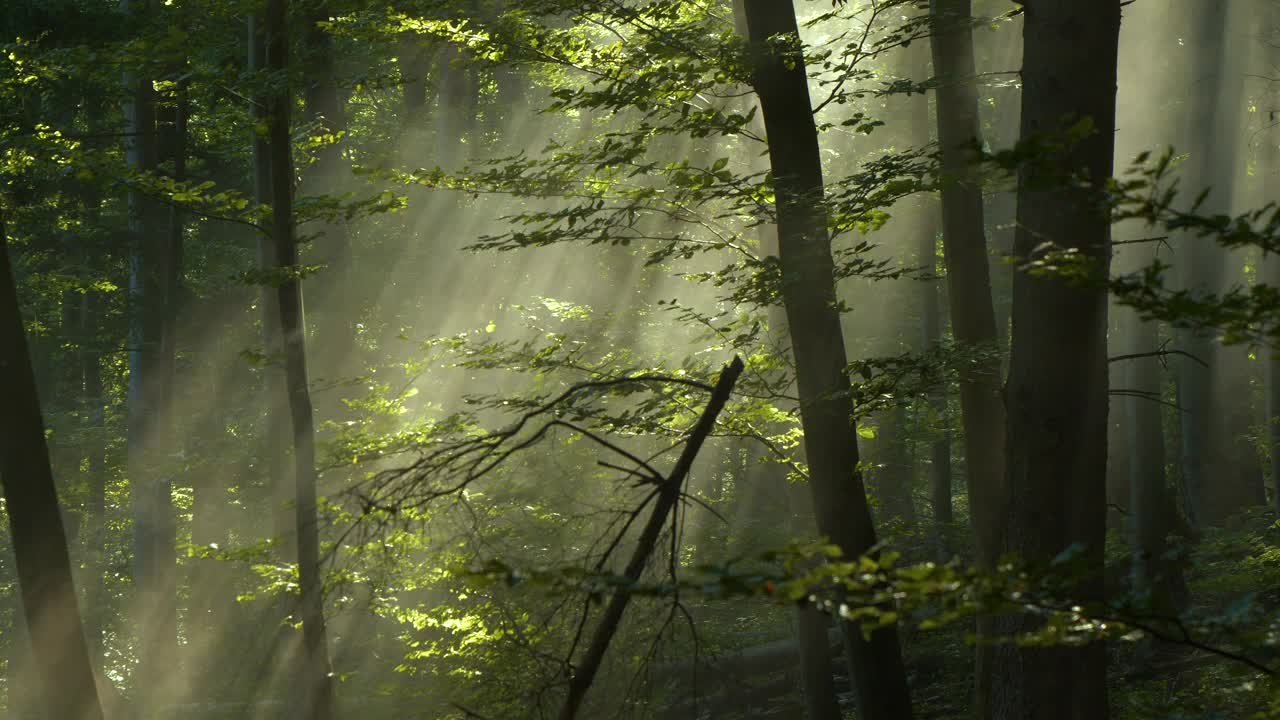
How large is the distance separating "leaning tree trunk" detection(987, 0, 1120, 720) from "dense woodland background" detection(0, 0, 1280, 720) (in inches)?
0.8

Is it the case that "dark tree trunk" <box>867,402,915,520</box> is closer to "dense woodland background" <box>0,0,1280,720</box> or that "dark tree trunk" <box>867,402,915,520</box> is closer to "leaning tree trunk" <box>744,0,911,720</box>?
"dense woodland background" <box>0,0,1280,720</box>

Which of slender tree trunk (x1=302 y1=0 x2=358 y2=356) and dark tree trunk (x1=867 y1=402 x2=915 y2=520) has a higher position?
slender tree trunk (x1=302 y1=0 x2=358 y2=356)

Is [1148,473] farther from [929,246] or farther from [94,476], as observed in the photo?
[94,476]

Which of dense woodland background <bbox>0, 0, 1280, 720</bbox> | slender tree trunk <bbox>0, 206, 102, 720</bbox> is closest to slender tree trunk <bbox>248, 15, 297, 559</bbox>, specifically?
dense woodland background <bbox>0, 0, 1280, 720</bbox>

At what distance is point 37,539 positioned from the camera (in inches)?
321

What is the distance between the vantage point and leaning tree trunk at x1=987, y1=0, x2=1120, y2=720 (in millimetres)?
4875

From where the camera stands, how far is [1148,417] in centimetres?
1148

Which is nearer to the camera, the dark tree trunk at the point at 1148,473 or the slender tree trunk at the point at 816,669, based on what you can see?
the slender tree trunk at the point at 816,669

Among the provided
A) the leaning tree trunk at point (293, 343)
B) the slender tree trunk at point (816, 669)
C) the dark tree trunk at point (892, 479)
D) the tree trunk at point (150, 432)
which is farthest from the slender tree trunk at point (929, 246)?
the tree trunk at point (150, 432)

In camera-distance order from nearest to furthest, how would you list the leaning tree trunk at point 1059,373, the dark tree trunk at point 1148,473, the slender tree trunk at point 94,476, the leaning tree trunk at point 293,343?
the leaning tree trunk at point 1059,373 → the leaning tree trunk at point 293,343 → the dark tree trunk at point 1148,473 → the slender tree trunk at point 94,476

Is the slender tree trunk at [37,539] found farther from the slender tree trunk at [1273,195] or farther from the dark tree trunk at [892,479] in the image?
the slender tree trunk at [1273,195]

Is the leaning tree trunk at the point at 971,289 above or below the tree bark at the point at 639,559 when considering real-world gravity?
above

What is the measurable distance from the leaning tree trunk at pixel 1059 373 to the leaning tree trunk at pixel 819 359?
1134mm

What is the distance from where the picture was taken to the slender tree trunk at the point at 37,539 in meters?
8.03
